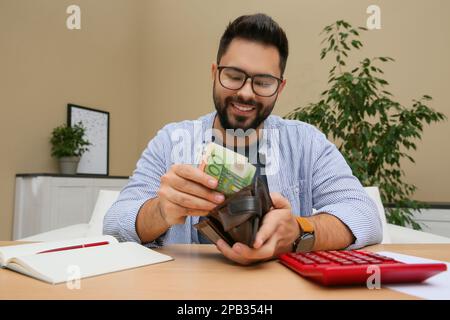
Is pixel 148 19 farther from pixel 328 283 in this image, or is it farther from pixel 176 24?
pixel 328 283

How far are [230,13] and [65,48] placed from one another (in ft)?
4.84

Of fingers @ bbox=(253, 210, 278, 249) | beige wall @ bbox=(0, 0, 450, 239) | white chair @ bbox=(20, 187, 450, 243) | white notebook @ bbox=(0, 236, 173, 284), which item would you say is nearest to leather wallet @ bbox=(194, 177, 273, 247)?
fingers @ bbox=(253, 210, 278, 249)

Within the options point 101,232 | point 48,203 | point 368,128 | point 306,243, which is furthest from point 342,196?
point 48,203

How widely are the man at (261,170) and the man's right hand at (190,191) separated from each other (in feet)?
0.06

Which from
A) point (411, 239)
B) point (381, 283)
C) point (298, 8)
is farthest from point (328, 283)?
point (298, 8)

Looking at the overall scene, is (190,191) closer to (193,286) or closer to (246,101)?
(193,286)

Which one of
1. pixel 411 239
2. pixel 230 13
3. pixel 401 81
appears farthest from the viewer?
pixel 230 13

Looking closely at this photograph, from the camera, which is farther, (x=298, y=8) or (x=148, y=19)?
(x=148, y=19)

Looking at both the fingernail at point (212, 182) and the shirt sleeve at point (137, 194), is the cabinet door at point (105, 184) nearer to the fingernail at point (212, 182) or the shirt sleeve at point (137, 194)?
the shirt sleeve at point (137, 194)

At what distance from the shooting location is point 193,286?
52cm

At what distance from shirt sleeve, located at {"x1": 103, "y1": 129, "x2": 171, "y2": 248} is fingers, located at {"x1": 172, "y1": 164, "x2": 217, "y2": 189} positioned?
0.30 m

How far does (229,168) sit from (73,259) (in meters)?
0.27

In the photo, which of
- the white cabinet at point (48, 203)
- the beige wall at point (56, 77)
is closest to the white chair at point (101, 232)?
the white cabinet at point (48, 203)
